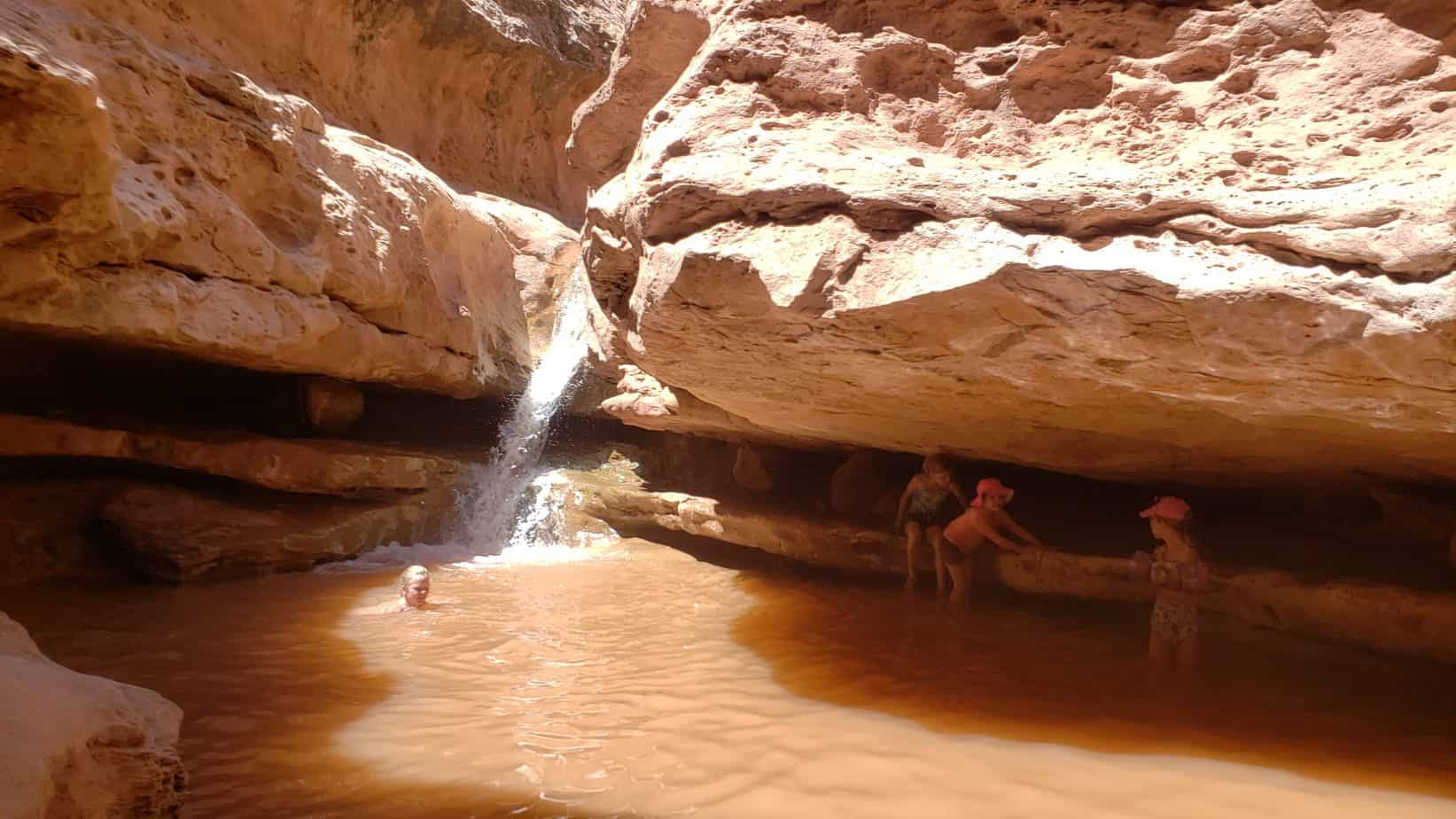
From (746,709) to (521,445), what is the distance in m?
6.40

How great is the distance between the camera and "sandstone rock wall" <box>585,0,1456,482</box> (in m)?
2.80

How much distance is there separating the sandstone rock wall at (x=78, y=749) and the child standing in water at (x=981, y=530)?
4667 mm

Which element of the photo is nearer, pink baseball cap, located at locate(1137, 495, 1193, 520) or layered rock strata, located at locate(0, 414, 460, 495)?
pink baseball cap, located at locate(1137, 495, 1193, 520)

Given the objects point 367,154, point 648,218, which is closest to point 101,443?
point 367,154

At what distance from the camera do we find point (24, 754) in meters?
1.80

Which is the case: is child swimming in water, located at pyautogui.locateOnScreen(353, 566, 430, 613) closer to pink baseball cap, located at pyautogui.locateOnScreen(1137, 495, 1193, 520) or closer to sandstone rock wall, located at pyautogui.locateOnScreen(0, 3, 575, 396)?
sandstone rock wall, located at pyautogui.locateOnScreen(0, 3, 575, 396)

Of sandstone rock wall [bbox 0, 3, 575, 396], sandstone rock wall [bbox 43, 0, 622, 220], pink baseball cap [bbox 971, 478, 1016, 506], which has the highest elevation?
sandstone rock wall [bbox 43, 0, 622, 220]

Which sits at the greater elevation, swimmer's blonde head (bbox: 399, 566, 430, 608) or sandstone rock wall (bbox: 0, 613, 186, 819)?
sandstone rock wall (bbox: 0, 613, 186, 819)

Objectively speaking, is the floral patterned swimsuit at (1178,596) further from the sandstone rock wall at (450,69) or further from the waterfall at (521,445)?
the sandstone rock wall at (450,69)

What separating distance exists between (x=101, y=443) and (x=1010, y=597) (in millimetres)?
7079

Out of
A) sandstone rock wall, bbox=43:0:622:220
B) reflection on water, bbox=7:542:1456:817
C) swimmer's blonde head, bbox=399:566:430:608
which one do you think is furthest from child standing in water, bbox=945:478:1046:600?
sandstone rock wall, bbox=43:0:622:220

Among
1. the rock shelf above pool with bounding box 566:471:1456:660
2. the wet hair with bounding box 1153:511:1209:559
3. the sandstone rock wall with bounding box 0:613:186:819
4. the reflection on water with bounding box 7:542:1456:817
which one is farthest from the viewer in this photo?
the wet hair with bounding box 1153:511:1209:559

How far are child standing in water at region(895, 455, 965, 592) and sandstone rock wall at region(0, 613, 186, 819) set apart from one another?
475 centimetres

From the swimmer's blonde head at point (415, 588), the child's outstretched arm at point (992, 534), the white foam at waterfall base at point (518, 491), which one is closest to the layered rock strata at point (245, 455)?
the white foam at waterfall base at point (518, 491)
